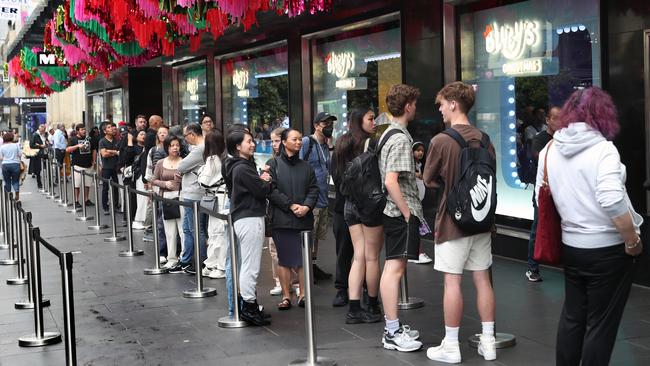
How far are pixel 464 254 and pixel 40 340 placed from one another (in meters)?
3.72

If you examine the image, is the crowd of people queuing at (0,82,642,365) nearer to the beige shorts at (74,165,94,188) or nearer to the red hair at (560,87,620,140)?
the red hair at (560,87,620,140)

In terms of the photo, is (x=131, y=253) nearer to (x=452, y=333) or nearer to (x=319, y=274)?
(x=319, y=274)

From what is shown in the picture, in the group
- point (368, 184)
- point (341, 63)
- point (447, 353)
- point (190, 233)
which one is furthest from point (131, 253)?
point (447, 353)

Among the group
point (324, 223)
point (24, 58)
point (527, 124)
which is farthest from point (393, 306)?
point (24, 58)

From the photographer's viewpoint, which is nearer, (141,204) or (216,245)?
(216,245)

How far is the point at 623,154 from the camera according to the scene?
922cm

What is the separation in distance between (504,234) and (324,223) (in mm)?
2531

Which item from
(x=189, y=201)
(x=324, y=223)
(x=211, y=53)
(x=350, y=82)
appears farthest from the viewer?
(x=211, y=53)

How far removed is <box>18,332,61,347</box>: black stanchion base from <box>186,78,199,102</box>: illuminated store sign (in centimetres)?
1565

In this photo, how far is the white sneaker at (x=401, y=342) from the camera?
22.1 ft

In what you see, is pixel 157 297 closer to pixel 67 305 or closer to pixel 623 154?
pixel 67 305

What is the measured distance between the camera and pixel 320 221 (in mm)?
9773

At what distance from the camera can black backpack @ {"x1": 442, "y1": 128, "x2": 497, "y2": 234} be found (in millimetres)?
6070

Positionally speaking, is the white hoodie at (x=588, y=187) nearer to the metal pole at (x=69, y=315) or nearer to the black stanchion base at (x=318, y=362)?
the black stanchion base at (x=318, y=362)
